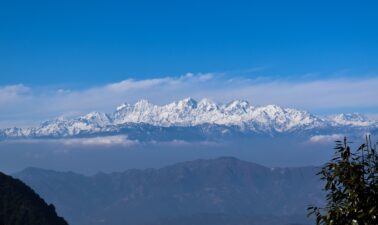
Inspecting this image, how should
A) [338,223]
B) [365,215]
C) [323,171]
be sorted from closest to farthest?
[365,215]
[338,223]
[323,171]

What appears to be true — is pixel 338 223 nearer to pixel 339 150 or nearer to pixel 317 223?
pixel 317 223

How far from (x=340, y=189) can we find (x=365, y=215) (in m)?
3.54

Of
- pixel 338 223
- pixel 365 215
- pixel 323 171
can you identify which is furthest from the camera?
pixel 323 171

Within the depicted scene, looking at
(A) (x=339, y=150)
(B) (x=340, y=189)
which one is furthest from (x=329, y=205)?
(A) (x=339, y=150)

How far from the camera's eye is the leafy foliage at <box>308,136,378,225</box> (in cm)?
2709

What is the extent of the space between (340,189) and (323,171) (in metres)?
1.35

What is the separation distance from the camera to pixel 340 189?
29.5m

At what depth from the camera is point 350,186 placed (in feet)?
92.3

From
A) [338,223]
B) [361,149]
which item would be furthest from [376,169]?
[338,223]

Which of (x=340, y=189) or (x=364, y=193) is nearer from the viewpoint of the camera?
(x=364, y=193)

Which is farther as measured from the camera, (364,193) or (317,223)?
(317,223)

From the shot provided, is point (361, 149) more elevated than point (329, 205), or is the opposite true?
point (361, 149)

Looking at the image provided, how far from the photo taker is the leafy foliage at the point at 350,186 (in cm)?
2709

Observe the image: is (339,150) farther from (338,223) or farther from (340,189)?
(338,223)
